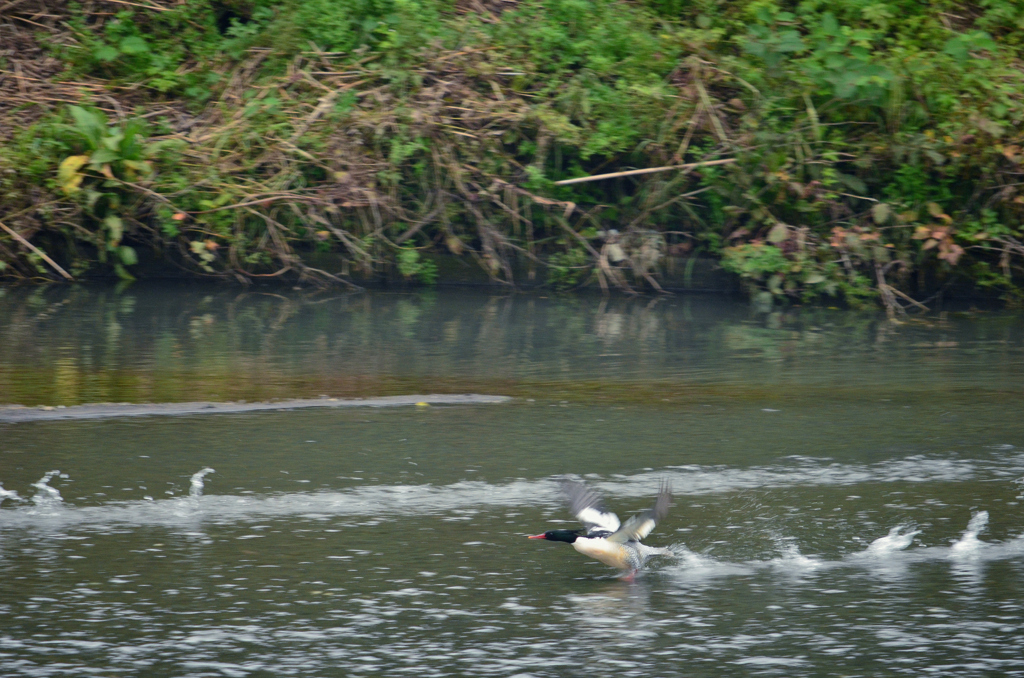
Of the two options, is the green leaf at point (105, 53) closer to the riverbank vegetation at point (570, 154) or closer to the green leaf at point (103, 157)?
the riverbank vegetation at point (570, 154)

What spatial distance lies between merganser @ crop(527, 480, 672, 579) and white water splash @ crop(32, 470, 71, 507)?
2161 millimetres

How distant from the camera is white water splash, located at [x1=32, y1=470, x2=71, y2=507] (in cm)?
541

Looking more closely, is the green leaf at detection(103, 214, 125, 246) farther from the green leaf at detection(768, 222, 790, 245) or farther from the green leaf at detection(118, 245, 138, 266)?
the green leaf at detection(768, 222, 790, 245)

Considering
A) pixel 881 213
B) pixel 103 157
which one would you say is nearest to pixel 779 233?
pixel 881 213

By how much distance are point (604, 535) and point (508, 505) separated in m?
0.93

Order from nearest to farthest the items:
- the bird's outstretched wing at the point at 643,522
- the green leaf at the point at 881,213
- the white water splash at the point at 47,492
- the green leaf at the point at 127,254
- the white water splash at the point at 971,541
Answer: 1. the bird's outstretched wing at the point at 643,522
2. the white water splash at the point at 971,541
3. the white water splash at the point at 47,492
4. the green leaf at the point at 881,213
5. the green leaf at the point at 127,254

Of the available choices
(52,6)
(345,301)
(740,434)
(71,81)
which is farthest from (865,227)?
(52,6)

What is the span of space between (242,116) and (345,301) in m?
2.52

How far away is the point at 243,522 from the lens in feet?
17.1

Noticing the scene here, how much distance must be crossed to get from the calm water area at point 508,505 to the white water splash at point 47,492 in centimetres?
2

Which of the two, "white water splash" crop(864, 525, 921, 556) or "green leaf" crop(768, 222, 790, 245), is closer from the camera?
"white water splash" crop(864, 525, 921, 556)

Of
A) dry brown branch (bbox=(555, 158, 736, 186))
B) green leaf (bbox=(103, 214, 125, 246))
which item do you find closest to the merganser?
dry brown branch (bbox=(555, 158, 736, 186))

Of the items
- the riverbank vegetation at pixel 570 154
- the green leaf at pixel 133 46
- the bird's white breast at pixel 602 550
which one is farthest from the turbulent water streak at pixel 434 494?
the green leaf at pixel 133 46

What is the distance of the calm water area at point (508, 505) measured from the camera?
3994 millimetres
